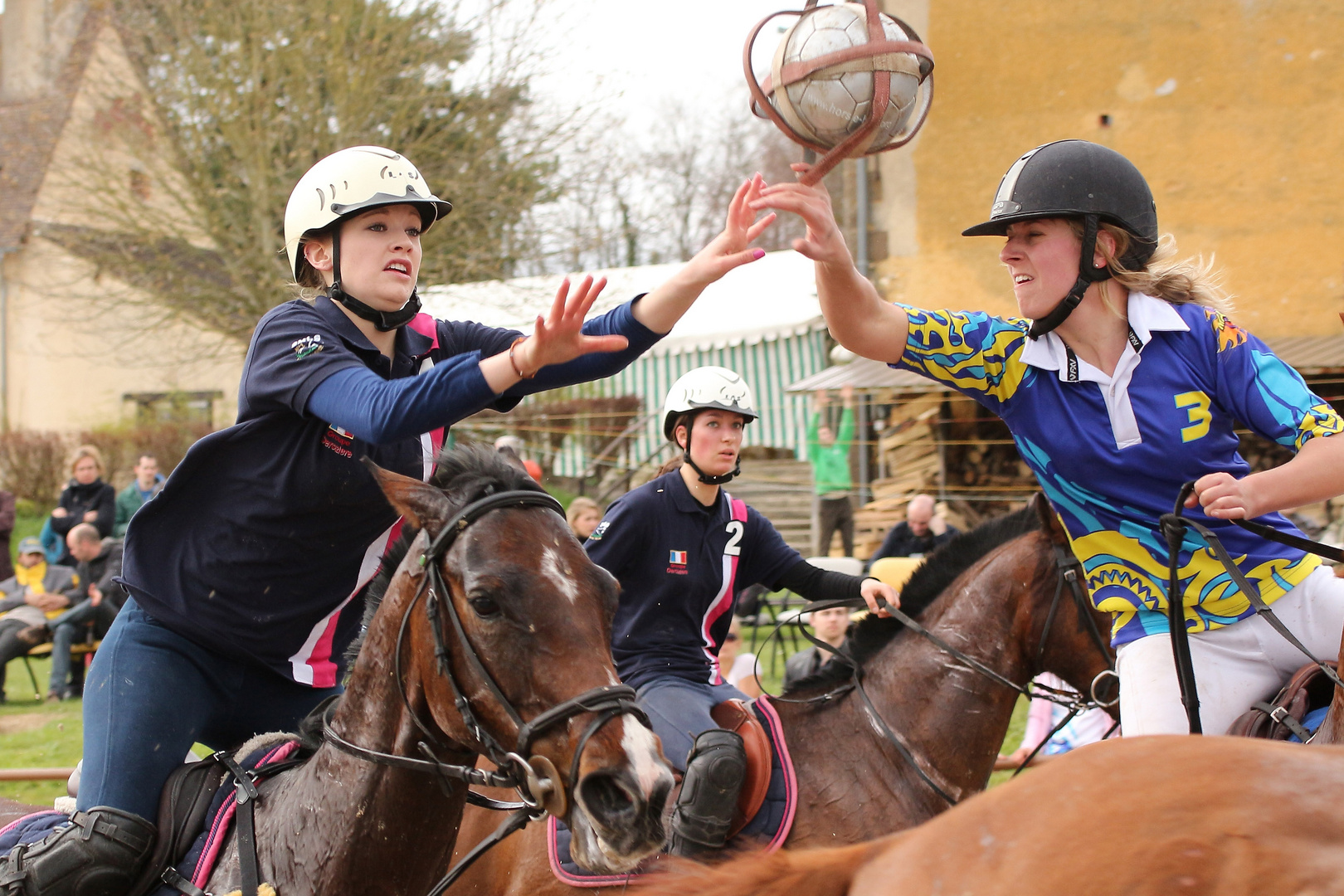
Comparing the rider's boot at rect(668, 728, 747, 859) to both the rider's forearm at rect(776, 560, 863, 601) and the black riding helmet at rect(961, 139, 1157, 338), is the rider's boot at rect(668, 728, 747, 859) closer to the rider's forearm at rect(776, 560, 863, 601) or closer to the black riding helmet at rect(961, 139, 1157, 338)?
the rider's forearm at rect(776, 560, 863, 601)

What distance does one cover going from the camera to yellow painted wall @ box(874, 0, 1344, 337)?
45.6 feet

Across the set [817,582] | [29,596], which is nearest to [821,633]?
[817,582]

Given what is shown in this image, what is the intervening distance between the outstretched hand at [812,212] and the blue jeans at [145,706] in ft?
5.65

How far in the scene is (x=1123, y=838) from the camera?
1.50 meters

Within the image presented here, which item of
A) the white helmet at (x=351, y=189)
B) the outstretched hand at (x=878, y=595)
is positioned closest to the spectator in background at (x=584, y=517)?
the outstretched hand at (x=878, y=595)

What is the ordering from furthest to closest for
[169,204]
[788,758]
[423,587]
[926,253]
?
[169,204]
[926,253]
[788,758]
[423,587]

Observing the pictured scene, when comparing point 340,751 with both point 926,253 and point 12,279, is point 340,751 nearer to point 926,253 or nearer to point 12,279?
point 926,253

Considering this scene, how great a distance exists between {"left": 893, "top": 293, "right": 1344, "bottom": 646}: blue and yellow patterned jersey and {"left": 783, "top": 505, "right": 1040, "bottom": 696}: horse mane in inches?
52.2

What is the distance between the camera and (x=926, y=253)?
1478cm

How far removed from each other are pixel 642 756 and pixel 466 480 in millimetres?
749

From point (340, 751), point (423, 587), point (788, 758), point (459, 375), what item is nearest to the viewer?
point (459, 375)

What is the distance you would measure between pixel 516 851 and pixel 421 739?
1504 mm

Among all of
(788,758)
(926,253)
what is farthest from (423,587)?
(926,253)

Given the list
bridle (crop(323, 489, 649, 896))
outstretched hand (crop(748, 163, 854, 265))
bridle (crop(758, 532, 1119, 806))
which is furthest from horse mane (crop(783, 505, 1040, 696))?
bridle (crop(323, 489, 649, 896))
